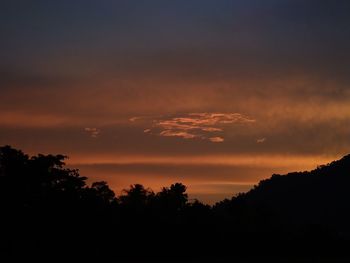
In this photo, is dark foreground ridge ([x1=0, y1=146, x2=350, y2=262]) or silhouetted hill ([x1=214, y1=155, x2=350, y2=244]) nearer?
dark foreground ridge ([x1=0, y1=146, x2=350, y2=262])

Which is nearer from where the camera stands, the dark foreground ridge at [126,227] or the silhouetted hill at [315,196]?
the dark foreground ridge at [126,227]

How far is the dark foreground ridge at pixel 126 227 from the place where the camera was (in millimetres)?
42219

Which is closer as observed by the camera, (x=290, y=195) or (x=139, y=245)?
(x=139, y=245)

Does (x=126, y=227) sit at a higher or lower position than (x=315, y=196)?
lower

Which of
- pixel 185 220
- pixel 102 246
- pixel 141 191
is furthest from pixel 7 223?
pixel 141 191

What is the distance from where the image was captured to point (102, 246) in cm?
4688

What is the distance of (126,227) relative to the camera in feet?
169

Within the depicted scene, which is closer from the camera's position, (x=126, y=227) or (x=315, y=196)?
(x=126, y=227)

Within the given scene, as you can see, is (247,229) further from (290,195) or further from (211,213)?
(290,195)

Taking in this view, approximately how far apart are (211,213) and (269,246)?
765cm

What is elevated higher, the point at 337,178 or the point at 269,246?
the point at 337,178

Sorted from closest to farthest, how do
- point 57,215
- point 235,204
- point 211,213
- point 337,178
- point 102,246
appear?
point 57,215, point 102,246, point 211,213, point 235,204, point 337,178

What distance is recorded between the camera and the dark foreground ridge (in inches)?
1662

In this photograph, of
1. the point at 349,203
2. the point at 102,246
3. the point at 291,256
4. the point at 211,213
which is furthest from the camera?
the point at 349,203
